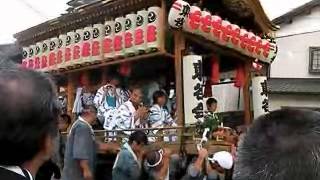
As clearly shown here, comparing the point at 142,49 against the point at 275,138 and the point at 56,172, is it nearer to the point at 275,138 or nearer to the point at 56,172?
the point at 56,172

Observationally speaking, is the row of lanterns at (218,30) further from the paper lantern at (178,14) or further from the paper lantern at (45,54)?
the paper lantern at (45,54)

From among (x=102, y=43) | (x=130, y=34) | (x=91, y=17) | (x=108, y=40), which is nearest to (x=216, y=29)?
(x=130, y=34)

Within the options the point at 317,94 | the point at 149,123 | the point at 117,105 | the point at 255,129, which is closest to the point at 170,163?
the point at 149,123

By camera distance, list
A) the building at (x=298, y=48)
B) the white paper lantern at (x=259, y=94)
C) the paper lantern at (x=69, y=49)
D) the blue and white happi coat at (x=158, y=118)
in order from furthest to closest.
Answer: the building at (x=298, y=48)
the white paper lantern at (x=259, y=94)
the paper lantern at (x=69, y=49)
the blue and white happi coat at (x=158, y=118)

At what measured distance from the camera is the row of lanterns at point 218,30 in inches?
239

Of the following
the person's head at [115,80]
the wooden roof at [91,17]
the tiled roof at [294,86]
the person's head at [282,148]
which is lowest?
the person's head at [282,148]

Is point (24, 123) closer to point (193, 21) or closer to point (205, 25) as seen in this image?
point (193, 21)

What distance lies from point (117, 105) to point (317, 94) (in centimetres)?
1103

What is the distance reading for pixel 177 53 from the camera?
6.38 metres

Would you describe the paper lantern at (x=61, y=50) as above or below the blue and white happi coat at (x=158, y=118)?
above

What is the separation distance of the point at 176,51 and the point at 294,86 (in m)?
11.7

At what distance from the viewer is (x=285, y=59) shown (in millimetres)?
18516

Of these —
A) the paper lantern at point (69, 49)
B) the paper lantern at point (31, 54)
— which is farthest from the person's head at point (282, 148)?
the paper lantern at point (31, 54)

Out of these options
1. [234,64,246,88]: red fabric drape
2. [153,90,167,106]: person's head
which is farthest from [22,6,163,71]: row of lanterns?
[234,64,246,88]: red fabric drape
